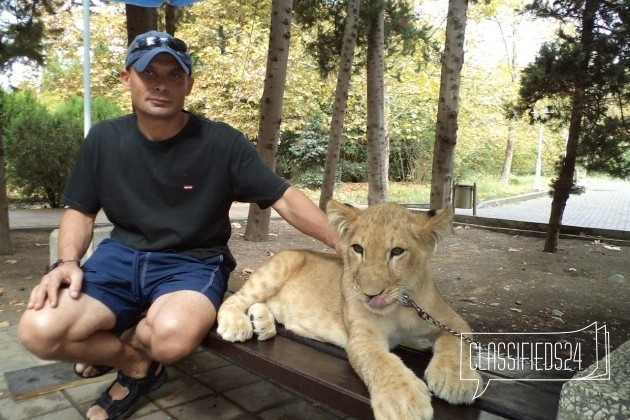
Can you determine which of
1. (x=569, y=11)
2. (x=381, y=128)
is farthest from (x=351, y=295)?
(x=381, y=128)

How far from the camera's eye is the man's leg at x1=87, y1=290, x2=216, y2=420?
2.68 metres

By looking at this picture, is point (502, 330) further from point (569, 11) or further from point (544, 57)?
point (569, 11)

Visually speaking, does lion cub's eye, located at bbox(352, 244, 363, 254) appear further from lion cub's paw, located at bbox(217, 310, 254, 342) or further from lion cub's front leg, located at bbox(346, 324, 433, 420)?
lion cub's paw, located at bbox(217, 310, 254, 342)

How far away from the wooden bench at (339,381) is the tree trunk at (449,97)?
190 inches

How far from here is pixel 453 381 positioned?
1957 mm

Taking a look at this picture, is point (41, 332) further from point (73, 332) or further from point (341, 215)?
point (341, 215)

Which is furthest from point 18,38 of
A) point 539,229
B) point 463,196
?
point 463,196

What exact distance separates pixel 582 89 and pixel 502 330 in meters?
4.23

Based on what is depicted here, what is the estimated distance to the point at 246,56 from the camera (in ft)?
62.6

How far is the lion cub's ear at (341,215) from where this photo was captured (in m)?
2.58

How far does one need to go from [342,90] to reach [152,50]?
274 inches

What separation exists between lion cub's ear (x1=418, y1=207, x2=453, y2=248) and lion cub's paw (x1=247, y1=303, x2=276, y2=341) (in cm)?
105

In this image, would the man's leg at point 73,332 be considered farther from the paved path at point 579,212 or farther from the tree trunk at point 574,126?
the paved path at point 579,212

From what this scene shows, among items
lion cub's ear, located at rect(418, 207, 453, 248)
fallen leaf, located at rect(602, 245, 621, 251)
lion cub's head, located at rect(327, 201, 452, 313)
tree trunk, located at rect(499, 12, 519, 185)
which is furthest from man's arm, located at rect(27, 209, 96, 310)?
tree trunk, located at rect(499, 12, 519, 185)
